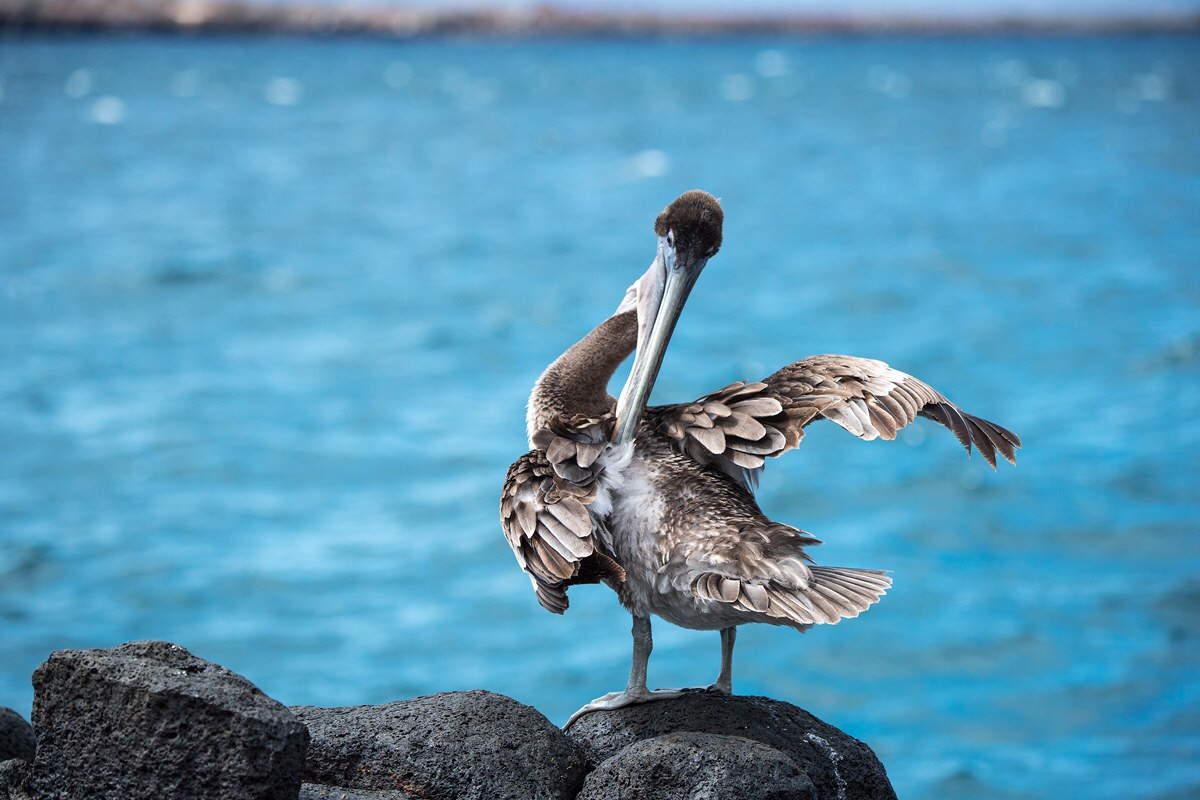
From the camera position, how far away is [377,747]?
4.24 metres

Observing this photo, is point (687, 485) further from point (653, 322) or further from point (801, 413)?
point (653, 322)

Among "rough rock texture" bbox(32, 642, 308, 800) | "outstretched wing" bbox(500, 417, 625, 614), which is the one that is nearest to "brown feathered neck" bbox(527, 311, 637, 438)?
"outstretched wing" bbox(500, 417, 625, 614)

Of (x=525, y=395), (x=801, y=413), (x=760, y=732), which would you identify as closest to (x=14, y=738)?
(x=760, y=732)

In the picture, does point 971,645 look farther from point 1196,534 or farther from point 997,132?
point 997,132

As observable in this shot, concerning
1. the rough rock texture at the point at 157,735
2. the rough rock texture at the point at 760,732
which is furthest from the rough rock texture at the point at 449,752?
the rough rock texture at the point at 157,735

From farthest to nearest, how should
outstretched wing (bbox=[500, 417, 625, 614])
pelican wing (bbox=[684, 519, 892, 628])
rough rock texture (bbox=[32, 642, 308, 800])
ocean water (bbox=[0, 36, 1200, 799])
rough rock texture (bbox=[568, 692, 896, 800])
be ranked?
ocean water (bbox=[0, 36, 1200, 799])
rough rock texture (bbox=[568, 692, 896, 800])
outstretched wing (bbox=[500, 417, 625, 614])
pelican wing (bbox=[684, 519, 892, 628])
rough rock texture (bbox=[32, 642, 308, 800])

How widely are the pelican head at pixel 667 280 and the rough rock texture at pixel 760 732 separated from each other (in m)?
0.96

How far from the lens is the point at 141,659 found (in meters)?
3.75

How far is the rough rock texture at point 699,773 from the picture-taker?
381 centimetres

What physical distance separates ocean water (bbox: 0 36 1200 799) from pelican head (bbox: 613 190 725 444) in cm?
717

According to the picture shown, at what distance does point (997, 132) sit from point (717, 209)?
40034mm

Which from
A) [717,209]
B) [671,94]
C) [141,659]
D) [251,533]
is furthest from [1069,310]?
[671,94]

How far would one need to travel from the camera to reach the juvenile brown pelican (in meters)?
4.16

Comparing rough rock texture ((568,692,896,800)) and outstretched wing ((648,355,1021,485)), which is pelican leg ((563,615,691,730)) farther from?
outstretched wing ((648,355,1021,485))
